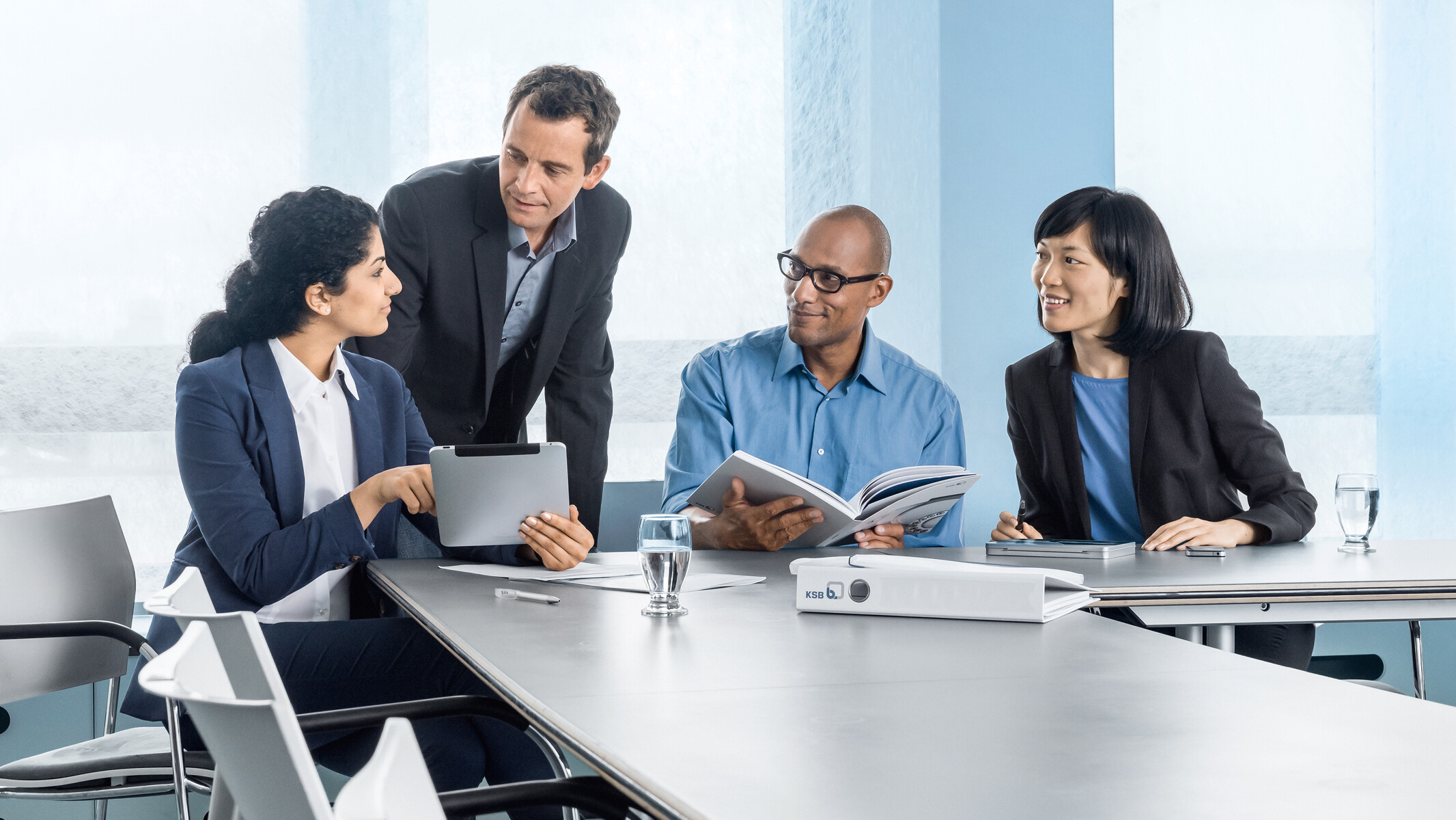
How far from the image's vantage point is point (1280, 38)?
13.3 feet

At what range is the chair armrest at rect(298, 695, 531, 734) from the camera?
1.24m

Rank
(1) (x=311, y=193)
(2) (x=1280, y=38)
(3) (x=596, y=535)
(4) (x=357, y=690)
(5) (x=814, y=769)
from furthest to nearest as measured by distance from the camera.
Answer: (2) (x=1280, y=38)
(3) (x=596, y=535)
(1) (x=311, y=193)
(4) (x=357, y=690)
(5) (x=814, y=769)

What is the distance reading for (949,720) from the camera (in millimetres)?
889

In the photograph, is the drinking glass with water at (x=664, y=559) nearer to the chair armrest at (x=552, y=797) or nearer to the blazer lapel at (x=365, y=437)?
the chair armrest at (x=552, y=797)

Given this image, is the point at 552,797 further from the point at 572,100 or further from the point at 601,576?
the point at 572,100

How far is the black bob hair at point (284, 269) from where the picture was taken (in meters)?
2.15

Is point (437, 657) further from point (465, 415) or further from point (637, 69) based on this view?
point (637, 69)

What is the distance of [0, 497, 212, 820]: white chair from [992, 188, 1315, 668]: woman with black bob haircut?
1.82 meters

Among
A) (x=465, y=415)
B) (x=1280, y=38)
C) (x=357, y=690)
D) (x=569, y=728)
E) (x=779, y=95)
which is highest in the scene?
(x=1280, y=38)

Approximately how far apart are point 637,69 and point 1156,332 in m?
1.83

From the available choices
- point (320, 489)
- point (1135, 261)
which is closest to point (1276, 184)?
point (1135, 261)

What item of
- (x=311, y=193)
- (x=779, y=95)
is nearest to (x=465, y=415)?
(x=311, y=193)

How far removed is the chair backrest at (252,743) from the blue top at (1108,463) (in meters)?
2.27

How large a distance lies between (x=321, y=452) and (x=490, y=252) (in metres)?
0.85
